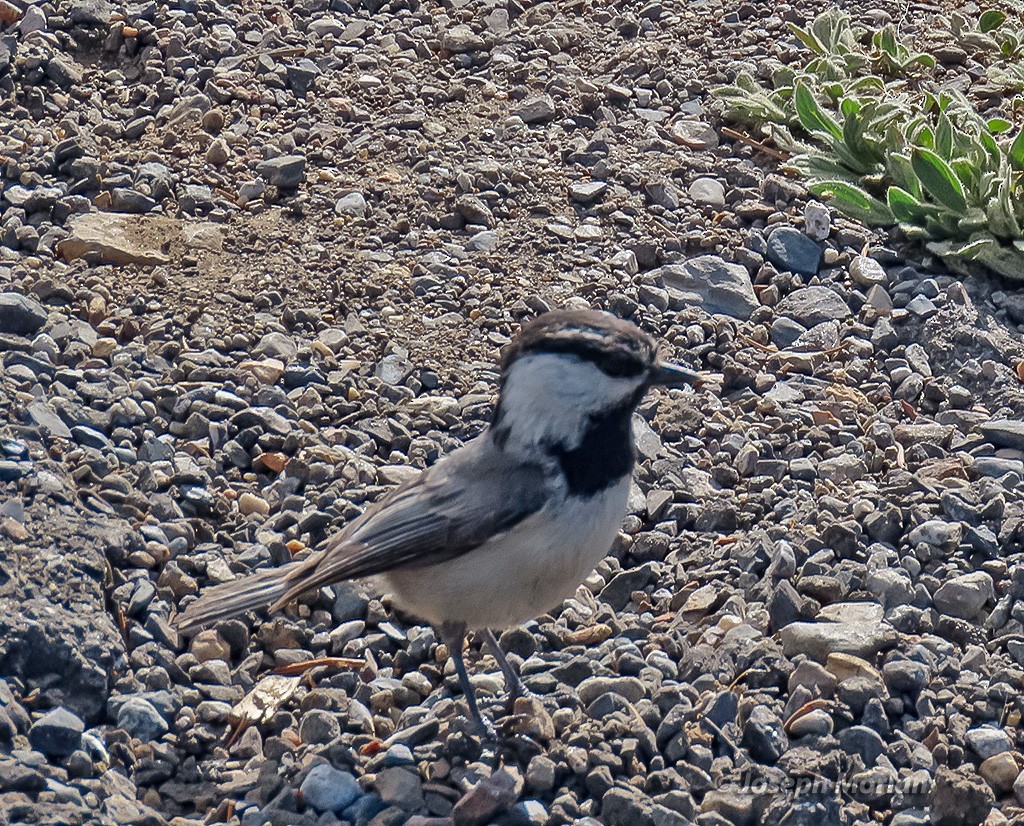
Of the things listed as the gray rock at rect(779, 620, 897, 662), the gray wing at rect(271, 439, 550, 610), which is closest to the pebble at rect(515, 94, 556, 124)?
the gray wing at rect(271, 439, 550, 610)

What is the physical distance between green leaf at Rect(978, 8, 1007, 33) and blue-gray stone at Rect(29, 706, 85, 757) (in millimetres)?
6232

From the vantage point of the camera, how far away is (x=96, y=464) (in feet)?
17.6

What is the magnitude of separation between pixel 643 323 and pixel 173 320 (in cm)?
208

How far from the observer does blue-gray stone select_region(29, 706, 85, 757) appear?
4.19 metres

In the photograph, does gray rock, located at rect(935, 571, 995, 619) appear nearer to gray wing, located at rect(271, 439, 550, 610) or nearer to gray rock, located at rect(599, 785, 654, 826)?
gray rock, located at rect(599, 785, 654, 826)

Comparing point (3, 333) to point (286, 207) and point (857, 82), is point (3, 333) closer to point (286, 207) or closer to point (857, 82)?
point (286, 207)

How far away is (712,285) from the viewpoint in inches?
258

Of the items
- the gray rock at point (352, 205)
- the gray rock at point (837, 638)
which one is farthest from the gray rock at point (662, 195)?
the gray rock at point (837, 638)

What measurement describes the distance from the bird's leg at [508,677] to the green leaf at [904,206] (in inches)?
126

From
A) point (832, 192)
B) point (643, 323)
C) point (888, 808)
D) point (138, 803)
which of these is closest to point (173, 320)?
point (643, 323)

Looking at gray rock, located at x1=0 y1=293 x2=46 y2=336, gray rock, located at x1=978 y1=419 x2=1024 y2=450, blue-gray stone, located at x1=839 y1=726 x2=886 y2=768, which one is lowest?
blue-gray stone, located at x1=839 y1=726 x2=886 y2=768

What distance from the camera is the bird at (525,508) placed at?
449cm


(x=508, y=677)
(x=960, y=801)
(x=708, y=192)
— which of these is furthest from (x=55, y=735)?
(x=708, y=192)

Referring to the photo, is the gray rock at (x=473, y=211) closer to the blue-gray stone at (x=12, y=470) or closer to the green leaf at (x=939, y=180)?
the green leaf at (x=939, y=180)
